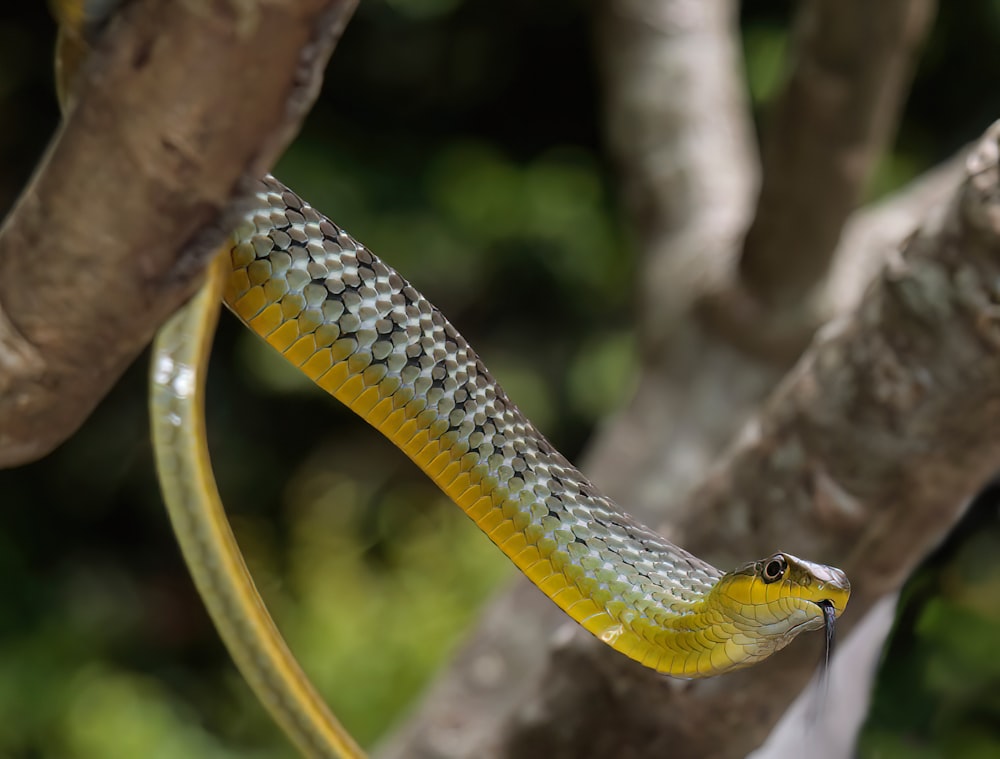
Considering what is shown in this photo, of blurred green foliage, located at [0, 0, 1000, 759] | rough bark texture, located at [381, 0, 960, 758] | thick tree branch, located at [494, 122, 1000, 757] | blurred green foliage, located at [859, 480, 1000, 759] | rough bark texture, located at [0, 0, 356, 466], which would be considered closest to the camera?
rough bark texture, located at [0, 0, 356, 466]

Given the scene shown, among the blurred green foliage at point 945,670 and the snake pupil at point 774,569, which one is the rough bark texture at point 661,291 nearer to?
the blurred green foliage at point 945,670

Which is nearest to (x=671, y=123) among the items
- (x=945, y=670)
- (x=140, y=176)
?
(x=945, y=670)

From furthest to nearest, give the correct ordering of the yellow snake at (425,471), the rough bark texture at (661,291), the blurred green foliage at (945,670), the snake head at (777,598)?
the rough bark texture at (661,291)
the blurred green foliage at (945,670)
the snake head at (777,598)
the yellow snake at (425,471)

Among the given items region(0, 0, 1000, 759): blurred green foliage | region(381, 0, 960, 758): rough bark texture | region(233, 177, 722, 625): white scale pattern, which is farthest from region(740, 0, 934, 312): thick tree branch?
region(0, 0, 1000, 759): blurred green foliage

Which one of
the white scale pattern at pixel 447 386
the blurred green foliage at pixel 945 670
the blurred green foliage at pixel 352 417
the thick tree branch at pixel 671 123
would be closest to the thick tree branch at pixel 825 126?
the thick tree branch at pixel 671 123

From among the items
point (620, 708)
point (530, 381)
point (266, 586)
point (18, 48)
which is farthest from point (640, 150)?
point (18, 48)

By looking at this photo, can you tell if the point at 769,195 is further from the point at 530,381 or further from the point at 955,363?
the point at 530,381

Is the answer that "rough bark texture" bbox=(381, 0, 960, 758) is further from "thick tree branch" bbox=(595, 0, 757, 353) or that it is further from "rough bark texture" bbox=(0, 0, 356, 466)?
"rough bark texture" bbox=(0, 0, 356, 466)
